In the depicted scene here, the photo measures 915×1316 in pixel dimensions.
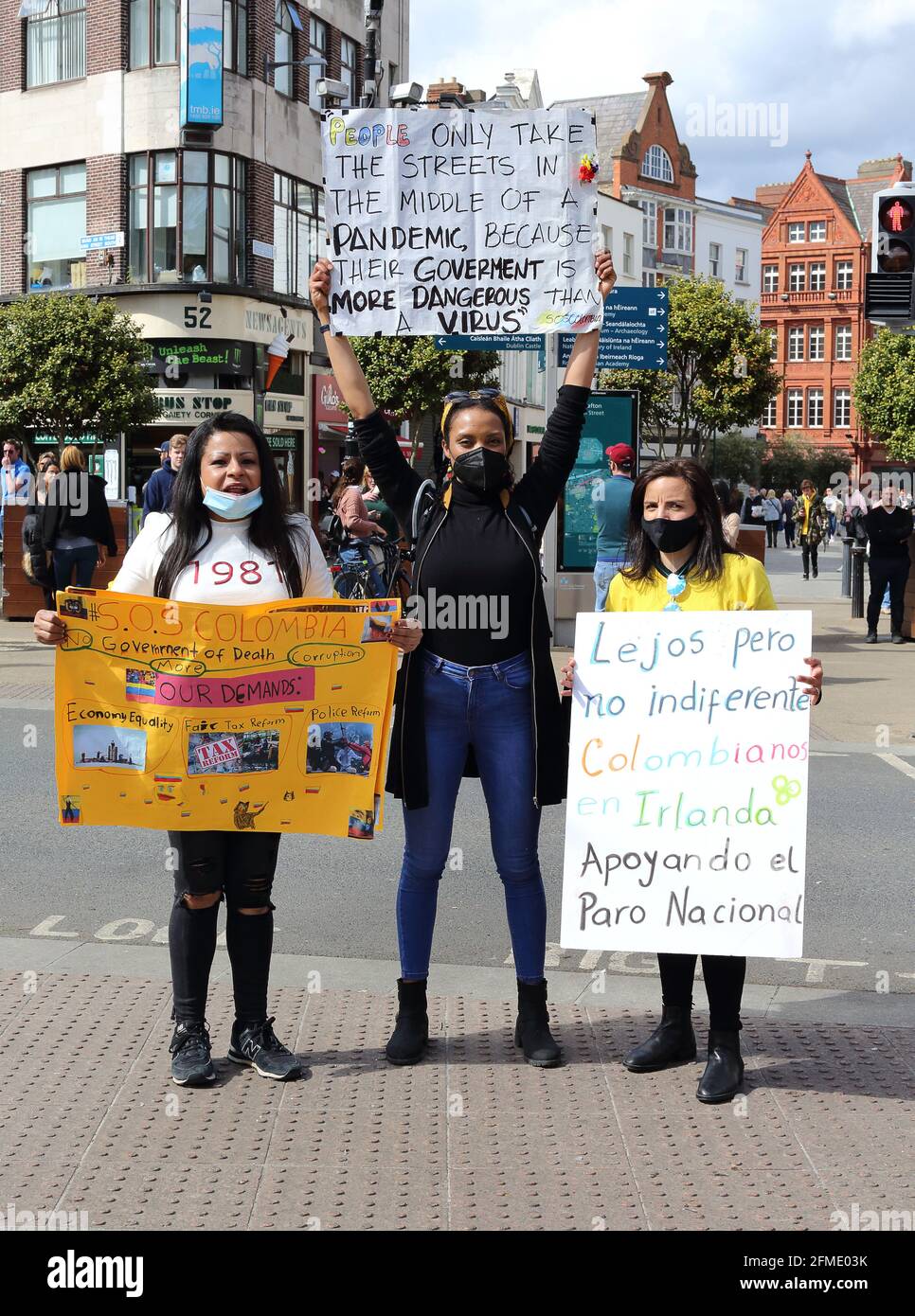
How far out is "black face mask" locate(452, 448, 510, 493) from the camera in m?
4.18

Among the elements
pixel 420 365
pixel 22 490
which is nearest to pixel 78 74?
pixel 420 365

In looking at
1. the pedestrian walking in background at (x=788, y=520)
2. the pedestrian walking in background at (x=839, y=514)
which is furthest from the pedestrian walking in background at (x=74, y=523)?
the pedestrian walking in background at (x=788, y=520)

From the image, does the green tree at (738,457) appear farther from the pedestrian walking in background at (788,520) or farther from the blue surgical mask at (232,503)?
the blue surgical mask at (232,503)

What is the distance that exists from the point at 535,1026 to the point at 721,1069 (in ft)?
1.85

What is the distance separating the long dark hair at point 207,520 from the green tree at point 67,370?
811 inches

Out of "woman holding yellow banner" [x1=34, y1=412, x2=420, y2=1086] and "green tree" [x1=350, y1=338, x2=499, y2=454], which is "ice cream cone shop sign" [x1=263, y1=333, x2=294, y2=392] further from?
"woman holding yellow banner" [x1=34, y1=412, x2=420, y2=1086]

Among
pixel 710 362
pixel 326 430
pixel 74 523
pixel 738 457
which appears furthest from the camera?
pixel 738 457

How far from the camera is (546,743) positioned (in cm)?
426

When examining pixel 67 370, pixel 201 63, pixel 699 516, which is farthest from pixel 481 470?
pixel 201 63

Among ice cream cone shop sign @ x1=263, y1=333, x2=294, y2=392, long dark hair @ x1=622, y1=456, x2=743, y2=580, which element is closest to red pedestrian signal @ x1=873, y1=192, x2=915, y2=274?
long dark hair @ x1=622, y1=456, x2=743, y2=580

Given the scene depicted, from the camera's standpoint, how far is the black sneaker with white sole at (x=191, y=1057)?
4117 mm

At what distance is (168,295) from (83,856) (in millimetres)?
25880

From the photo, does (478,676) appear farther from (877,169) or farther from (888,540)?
(877,169)

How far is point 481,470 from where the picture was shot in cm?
418
